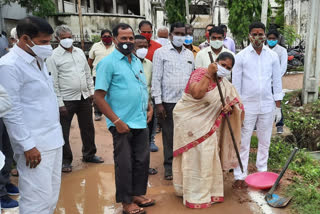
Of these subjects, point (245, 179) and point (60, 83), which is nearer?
point (245, 179)

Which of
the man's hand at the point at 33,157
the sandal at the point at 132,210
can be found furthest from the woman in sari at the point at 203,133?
the man's hand at the point at 33,157

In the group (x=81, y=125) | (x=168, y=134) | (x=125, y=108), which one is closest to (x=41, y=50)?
(x=125, y=108)

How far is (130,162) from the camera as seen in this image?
3.06m

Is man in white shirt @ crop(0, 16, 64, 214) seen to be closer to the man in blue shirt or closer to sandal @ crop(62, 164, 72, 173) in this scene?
the man in blue shirt

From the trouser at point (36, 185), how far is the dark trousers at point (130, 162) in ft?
2.46

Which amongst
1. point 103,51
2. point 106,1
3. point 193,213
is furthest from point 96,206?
point 106,1

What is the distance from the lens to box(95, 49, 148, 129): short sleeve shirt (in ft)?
9.53

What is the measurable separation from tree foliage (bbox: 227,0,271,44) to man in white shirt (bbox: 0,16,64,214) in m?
15.6

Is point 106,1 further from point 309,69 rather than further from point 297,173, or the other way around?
point 297,173

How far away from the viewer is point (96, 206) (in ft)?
11.2

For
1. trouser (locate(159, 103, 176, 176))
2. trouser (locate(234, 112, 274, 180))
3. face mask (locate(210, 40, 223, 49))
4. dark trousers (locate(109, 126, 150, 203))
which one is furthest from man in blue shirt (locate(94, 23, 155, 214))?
face mask (locate(210, 40, 223, 49))

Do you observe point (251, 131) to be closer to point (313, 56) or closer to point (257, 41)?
point (257, 41)

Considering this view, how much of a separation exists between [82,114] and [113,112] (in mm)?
1796

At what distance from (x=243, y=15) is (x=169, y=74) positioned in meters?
14.3
